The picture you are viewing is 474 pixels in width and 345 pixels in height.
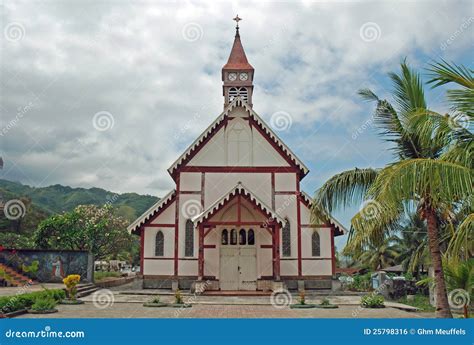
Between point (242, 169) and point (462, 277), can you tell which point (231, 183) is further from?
point (462, 277)

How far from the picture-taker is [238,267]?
2334cm

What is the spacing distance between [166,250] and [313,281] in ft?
25.1

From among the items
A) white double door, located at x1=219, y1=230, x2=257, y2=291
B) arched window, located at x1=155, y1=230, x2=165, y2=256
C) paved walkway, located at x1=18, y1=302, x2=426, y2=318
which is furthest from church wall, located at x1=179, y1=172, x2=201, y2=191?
paved walkway, located at x1=18, y1=302, x2=426, y2=318

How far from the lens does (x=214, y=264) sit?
23.3 m

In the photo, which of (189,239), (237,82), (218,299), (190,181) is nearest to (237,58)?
(237,82)

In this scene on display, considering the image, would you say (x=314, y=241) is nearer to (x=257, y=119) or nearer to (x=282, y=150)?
(x=282, y=150)

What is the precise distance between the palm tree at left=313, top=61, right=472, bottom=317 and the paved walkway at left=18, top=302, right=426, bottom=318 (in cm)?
358

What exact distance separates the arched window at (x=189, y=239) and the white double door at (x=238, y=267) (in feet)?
5.19

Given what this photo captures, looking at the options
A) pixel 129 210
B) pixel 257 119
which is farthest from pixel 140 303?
pixel 129 210

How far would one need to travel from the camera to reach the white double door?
2322cm

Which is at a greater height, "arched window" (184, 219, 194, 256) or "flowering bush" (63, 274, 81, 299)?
"arched window" (184, 219, 194, 256)

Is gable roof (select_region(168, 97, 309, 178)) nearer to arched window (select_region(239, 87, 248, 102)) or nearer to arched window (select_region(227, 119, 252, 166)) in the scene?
arched window (select_region(227, 119, 252, 166))

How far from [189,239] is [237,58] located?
12497mm

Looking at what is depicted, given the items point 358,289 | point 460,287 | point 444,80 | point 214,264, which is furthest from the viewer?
point 358,289
